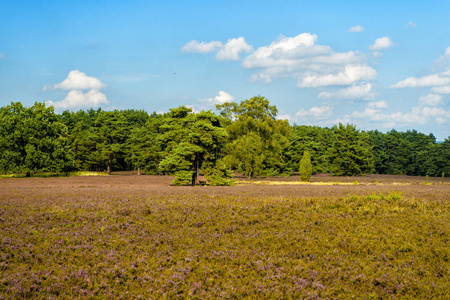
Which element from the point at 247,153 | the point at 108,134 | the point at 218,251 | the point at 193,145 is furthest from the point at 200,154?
the point at 108,134

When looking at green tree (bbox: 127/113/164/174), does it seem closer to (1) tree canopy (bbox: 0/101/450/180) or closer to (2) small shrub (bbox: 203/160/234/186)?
(1) tree canopy (bbox: 0/101/450/180)

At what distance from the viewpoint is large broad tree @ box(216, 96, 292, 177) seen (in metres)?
59.4

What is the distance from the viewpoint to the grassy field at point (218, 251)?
842cm

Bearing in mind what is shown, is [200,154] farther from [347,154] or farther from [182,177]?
[347,154]

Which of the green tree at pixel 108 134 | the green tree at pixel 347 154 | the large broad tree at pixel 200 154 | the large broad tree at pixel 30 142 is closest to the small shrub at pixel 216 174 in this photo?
the large broad tree at pixel 200 154

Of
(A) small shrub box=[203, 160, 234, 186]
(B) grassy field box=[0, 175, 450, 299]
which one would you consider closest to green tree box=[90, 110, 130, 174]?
(A) small shrub box=[203, 160, 234, 186]

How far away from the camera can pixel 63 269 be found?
8797 millimetres

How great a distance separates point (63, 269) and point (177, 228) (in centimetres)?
402

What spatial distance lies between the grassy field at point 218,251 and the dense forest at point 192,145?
1996 cm

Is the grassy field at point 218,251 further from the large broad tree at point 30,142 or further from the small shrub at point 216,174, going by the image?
the large broad tree at point 30,142

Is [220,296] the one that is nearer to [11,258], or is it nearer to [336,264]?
[336,264]

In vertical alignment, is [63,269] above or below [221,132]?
below

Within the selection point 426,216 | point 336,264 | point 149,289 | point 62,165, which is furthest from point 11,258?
point 62,165

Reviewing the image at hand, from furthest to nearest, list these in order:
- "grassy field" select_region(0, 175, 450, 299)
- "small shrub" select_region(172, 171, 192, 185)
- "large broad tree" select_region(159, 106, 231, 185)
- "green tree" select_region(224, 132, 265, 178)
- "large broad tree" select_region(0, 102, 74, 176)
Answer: "green tree" select_region(224, 132, 265, 178)
"large broad tree" select_region(0, 102, 74, 176)
"small shrub" select_region(172, 171, 192, 185)
"large broad tree" select_region(159, 106, 231, 185)
"grassy field" select_region(0, 175, 450, 299)
